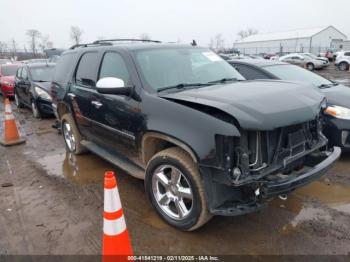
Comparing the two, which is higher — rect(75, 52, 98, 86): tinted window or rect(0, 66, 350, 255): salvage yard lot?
rect(75, 52, 98, 86): tinted window

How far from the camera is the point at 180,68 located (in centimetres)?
384

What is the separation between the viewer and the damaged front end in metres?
2.61

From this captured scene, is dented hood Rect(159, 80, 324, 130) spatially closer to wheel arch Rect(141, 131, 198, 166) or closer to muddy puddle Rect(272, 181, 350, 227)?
wheel arch Rect(141, 131, 198, 166)

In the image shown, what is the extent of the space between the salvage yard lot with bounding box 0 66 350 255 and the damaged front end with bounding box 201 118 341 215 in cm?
54

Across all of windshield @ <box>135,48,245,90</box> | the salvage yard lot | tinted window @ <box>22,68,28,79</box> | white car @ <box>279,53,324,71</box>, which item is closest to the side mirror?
windshield @ <box>135,48,245,90</box>

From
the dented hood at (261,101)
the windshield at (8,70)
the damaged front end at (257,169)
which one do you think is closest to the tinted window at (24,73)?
the windshield at (8,70)

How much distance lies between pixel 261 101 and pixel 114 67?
2.09 m

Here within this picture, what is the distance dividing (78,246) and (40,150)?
3.78 m

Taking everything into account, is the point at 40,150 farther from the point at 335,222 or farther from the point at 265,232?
the point at 335,222

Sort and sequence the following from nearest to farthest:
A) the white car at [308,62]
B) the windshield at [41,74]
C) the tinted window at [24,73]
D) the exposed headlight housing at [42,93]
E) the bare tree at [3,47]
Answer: the exposed headlight housing at [42,93]
the windshield at [41,74]
the tinted window at [24,73]
the white car at [308,62]
the bare tree at [3,47]

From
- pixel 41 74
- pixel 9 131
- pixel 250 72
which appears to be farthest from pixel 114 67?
pixel 41 74

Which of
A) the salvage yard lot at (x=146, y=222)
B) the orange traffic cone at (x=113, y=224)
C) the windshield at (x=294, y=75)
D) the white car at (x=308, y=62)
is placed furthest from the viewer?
the white car at (x=308, y=62)

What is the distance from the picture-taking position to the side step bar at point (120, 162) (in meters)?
3.72

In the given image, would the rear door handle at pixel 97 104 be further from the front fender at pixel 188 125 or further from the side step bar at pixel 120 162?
the front fender at pixel 188 125
